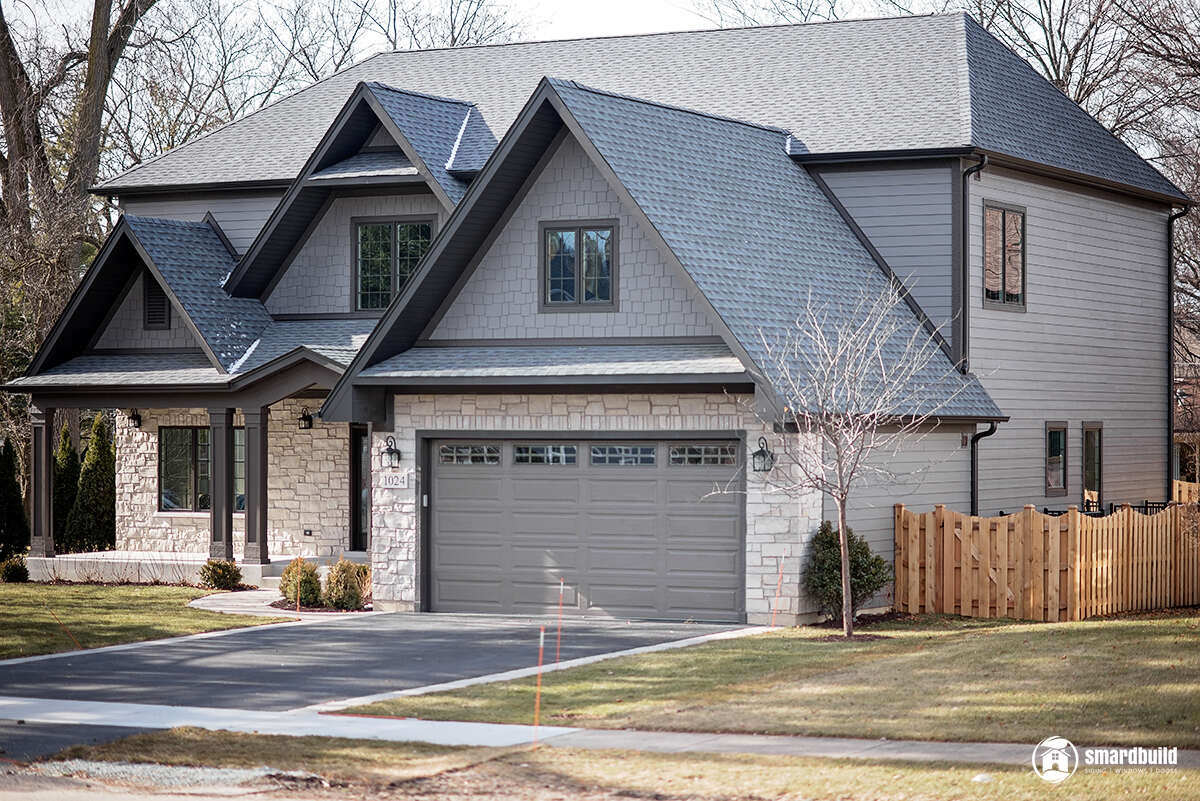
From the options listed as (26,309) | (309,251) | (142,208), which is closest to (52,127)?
(26,309)

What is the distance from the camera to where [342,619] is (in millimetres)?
21266

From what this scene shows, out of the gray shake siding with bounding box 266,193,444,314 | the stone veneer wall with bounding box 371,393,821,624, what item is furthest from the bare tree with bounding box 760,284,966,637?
the gray shake siding with bounding box 266,193,444,314

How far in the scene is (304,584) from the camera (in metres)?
22.7

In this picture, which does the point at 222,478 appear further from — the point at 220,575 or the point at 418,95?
the point at 418,95

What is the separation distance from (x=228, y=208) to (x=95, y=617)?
9727 mm

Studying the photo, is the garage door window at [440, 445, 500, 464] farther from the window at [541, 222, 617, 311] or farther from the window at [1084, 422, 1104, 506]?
the window at [1084, 422, 1104, 506]

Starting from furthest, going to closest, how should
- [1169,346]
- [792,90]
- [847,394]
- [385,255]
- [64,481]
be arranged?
[64,481], [1169,346], [792,90], [385,255], [847,394]

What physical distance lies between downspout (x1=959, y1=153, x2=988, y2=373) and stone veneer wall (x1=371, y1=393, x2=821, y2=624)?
15.1 ft

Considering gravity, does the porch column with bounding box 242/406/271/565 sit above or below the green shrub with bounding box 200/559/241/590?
above

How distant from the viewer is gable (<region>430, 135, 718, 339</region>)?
20.7 meters

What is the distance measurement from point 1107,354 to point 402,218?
12060 mm

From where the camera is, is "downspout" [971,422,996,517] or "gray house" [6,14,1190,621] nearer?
"gray house" [6,14,1190,621]

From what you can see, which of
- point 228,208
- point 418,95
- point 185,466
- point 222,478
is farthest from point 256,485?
point 418,95

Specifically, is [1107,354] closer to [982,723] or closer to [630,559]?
[630,559]
